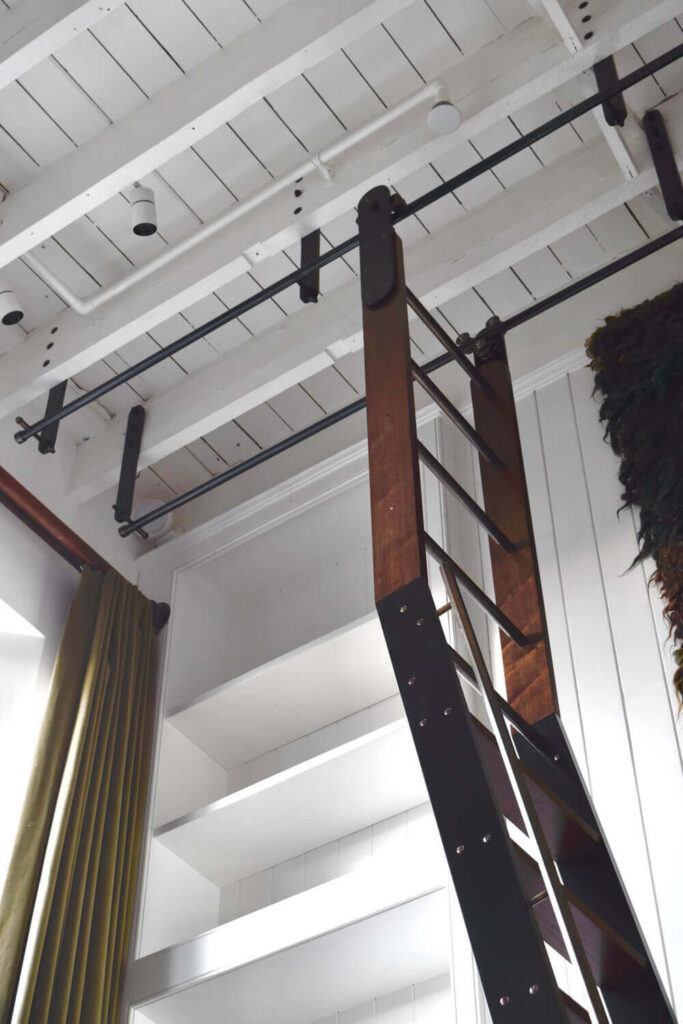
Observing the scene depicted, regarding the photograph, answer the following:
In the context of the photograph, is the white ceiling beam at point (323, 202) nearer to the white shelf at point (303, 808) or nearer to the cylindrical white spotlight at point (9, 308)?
the cylindrical white spotlight at point (9, 308)

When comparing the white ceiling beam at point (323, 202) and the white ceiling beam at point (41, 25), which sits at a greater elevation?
the white ceiling beam at point (323, 202)

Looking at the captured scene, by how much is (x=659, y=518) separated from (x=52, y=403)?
172 centimetres

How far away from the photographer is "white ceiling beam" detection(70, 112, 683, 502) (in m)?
3.34

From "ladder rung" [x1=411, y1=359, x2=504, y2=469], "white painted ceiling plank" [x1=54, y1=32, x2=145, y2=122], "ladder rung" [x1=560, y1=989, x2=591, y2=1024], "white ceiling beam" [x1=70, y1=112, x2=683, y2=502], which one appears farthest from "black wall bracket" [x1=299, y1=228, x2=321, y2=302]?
"ladder rung" [x1=560, y1=989, x2=591, y2=1024]

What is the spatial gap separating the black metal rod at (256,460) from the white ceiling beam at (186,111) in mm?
806

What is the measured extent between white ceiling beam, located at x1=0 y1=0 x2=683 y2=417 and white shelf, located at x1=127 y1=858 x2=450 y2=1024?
5.12 ft

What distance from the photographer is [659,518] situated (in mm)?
3025

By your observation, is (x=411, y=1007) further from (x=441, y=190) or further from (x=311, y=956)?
(x=441, y=190)

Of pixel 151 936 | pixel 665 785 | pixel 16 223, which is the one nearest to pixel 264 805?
pixel 151 936

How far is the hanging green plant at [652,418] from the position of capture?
9.69ft

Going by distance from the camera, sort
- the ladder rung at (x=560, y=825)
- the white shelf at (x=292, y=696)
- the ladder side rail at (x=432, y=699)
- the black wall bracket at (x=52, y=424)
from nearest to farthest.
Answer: the ladder side rail at (x=432, y=699), the ladder rung at (x=560, y=825), the white shelf at (x=292, y=696), the black wall bracket at (x=52, y=424)

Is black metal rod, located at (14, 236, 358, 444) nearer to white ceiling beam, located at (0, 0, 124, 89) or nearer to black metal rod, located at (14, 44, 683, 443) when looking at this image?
black metal rod, located at (14, 44, 683, 443)

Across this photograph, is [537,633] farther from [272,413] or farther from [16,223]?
[272,413]

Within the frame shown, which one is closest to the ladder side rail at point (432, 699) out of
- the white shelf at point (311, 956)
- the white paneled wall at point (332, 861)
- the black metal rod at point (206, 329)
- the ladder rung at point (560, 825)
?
the ladder rung at point (560, 825)
